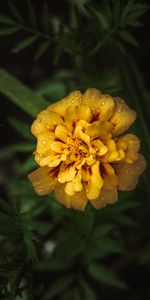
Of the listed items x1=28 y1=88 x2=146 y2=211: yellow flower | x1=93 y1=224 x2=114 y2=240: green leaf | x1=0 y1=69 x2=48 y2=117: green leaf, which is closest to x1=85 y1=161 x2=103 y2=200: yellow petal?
x1=28 y1=88 x2=146 y2=211: yellow flower

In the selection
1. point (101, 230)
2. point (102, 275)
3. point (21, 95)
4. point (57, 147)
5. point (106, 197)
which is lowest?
point (102, 275)

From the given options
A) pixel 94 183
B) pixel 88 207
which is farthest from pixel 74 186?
pixel 88 207

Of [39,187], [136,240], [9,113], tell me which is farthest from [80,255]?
[9,113]

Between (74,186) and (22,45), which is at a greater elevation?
(22,45)

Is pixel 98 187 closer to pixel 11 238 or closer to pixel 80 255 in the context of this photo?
pixel 11 238

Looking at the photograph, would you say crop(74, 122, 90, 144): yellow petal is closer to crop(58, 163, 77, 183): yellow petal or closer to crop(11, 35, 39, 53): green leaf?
crop(58, 163, 77, 183): yellow petal

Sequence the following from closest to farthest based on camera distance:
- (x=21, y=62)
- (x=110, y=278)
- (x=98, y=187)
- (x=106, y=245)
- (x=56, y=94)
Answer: (x=98, y=187)
(x=106, y=245)
(x=110, y=278)
(x=56, y=94)
(x=21, y=62)

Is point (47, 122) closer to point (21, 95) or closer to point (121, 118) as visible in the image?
point (121, 118)
